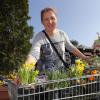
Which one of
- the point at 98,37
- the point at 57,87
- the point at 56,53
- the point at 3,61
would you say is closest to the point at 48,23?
the point at 56,53

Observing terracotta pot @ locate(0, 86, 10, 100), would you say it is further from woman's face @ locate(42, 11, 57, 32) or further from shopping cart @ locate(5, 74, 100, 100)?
shopping cart @ locate(5, 74, 100, 100)

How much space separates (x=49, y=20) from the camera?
3.87m

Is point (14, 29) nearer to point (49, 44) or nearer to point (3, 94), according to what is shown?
point (3, 94)

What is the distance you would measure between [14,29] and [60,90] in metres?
17.2

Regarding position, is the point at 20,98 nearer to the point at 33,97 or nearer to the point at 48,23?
the point at 33,97

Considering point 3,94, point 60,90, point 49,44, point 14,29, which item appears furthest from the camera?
point 14,29

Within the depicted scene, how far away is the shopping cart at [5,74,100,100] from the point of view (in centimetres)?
285

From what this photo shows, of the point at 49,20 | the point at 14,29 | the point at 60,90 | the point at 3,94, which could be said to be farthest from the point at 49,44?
the point at 14,29

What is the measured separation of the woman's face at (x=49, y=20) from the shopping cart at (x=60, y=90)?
0.94 meters

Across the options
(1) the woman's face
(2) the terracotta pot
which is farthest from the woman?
(2) the terracotta pot

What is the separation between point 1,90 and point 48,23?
794mm

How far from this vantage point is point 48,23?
388 cm

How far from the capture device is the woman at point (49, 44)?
3762 millimetres

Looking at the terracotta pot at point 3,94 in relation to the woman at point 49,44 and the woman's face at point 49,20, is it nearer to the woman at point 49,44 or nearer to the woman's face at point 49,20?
the woman at point 49,44
